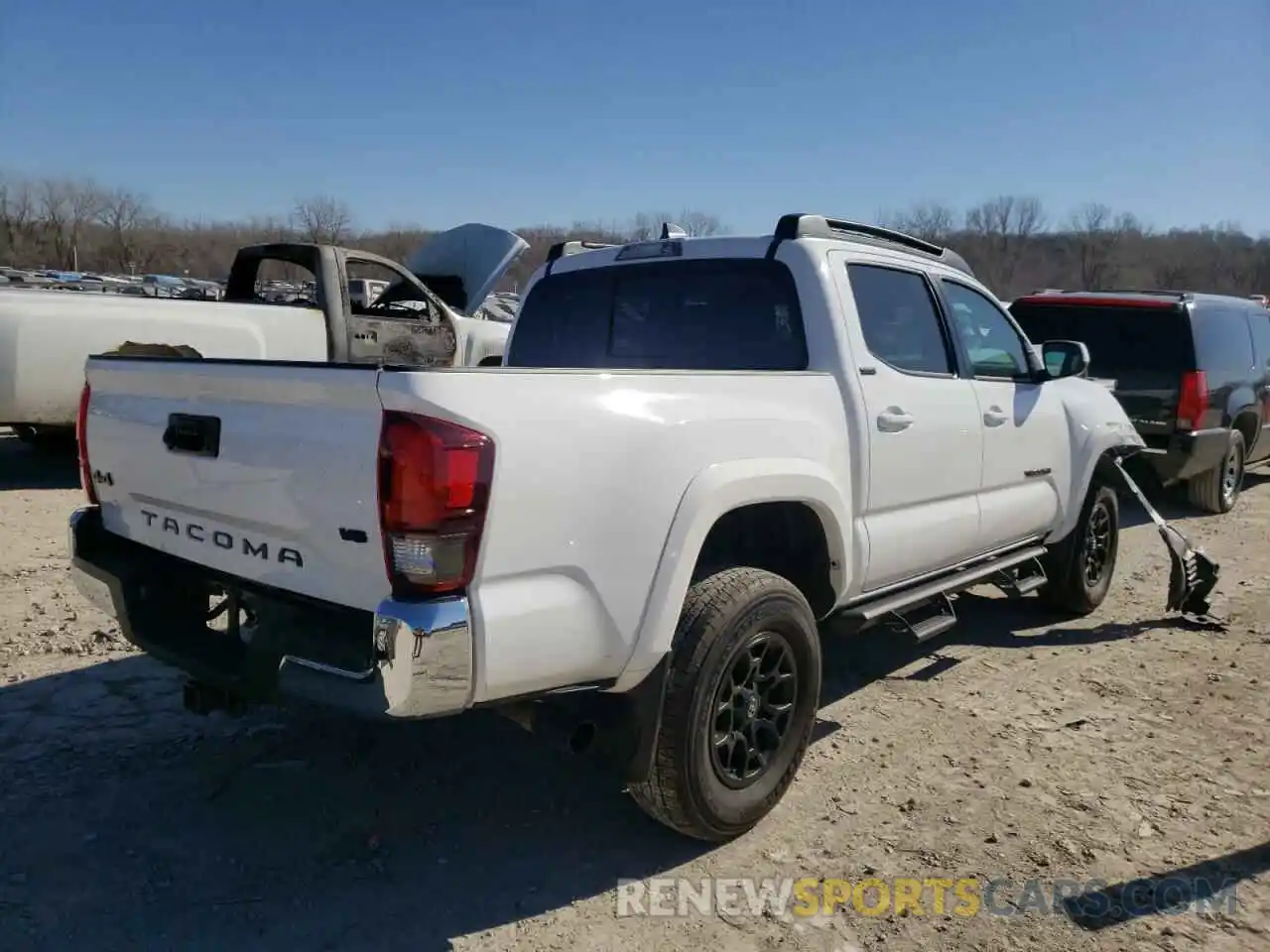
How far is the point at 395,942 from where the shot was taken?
260 cm

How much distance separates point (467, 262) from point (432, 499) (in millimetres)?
8290

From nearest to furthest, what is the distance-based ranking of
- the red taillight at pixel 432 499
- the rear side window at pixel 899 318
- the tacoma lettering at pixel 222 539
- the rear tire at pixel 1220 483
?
the red taillight at pixel 432 499, the tacoma lettering at pixel 222 539, the rear side window at pixel 899 318, the rear tire at pixel 1220 483

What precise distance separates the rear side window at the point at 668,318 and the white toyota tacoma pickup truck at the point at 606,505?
0.01m

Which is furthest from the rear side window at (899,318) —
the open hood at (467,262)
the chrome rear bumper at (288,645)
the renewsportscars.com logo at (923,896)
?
the open hood at (467,262)

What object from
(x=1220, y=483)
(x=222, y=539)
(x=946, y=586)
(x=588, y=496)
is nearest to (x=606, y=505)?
(x=588, y=496)

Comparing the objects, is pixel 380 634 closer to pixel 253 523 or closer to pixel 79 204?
pixel 253 523

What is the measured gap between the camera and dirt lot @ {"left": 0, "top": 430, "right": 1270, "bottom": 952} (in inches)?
107

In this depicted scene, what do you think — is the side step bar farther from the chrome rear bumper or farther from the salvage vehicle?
the salvage vehicle

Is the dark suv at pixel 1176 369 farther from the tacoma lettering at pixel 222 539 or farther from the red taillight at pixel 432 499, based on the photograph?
the tacoma lettering at pixel 222 539

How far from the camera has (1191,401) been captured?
835cm

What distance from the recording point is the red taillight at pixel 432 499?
2256 mm

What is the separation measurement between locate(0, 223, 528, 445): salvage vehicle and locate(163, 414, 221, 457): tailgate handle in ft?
12.3

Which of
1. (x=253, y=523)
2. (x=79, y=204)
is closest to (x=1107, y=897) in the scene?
(x=253, y=523)

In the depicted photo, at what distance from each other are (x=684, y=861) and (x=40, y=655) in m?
3.24
